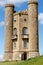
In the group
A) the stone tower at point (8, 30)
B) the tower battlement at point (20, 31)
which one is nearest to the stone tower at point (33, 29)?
the tower battlement at point (20, 31)

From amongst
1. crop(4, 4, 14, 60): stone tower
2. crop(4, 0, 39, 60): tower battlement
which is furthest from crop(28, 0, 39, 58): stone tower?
crop(4, 4, 14, 60): stone tower

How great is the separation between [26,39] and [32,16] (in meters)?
4.56

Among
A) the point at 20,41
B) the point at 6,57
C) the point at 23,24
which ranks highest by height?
the point at 23,24

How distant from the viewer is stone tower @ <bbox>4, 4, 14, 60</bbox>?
51.0 metres

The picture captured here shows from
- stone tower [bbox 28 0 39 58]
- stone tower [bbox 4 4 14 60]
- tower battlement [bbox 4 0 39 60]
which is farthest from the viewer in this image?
stone tower [bbox 4 4 14 60]

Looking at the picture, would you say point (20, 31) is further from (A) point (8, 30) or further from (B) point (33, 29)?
(B) point (33, 29)

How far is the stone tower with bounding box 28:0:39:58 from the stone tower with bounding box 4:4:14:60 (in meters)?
4.01

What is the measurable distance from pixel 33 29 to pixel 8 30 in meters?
5.26

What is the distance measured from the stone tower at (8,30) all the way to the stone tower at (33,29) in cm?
401

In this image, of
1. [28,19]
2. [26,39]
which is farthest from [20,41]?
[28,19]

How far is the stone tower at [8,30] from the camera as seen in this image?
5097cm

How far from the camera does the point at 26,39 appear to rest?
5056 centimetres

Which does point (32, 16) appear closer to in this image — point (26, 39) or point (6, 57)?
point (26, 39)

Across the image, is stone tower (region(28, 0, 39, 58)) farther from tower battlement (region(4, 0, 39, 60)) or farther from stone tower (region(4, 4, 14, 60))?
stone tower (region(4, 4, 14, 60))
